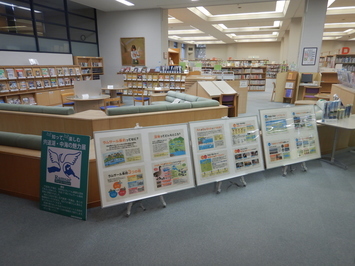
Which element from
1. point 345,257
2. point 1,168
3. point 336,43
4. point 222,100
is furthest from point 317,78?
point 336,43

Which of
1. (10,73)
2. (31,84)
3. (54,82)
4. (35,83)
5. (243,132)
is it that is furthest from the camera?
(54,82)

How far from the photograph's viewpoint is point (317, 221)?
8.18 feet

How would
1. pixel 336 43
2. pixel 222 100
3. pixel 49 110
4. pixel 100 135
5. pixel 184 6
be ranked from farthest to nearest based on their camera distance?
pixel 336 43
pixel 184 6
pixel 222 100
pixel 49 110
pixel 100 135

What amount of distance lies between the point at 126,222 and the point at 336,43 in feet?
81.9

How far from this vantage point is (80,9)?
1117 cm

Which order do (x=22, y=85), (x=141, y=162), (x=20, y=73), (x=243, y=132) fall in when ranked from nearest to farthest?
(x=141, y=162)
(x=243, y=132)
(x=20, y=73)
(x=22, y=85)

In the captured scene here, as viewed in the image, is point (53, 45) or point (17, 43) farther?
point (53, 45)

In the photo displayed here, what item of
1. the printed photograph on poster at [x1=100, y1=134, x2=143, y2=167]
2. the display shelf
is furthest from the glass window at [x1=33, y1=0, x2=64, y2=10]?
the printed photograph on poster at [x1=100, y1=134, x2=143, y2=167]

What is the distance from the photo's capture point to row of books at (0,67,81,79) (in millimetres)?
7636

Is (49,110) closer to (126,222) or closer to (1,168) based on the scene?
(1,168)

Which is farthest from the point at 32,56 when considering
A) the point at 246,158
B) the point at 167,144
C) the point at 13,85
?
the point at 246,158

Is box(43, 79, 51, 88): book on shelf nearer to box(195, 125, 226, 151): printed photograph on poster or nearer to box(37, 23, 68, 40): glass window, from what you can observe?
box(37, 23, 68, 40): glass window

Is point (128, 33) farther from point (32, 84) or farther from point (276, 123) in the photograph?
point (276, 123)

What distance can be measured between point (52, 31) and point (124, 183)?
982 cm
